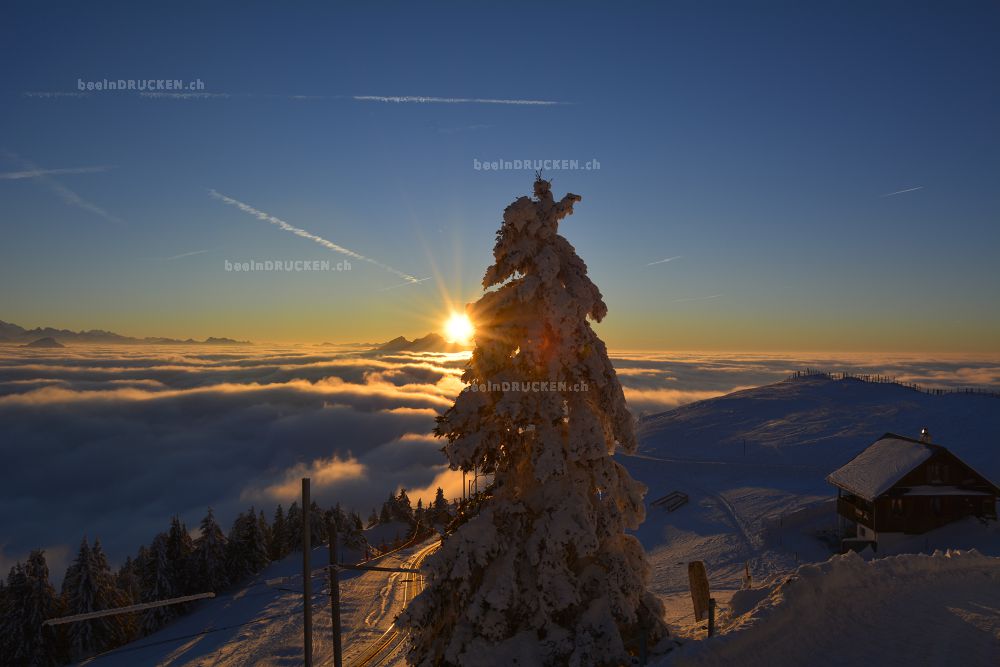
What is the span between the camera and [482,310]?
14.6m

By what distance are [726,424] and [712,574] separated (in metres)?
63.1

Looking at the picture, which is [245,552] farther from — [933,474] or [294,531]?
[933,474]

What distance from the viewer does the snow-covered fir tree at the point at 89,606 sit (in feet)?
167

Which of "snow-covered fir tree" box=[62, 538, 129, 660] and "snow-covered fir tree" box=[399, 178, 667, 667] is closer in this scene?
"snow-covered fir tree" box=[399, 178, 667, 667]

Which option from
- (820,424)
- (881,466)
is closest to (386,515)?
(820,424)

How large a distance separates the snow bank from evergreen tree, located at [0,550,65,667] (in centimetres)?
5921

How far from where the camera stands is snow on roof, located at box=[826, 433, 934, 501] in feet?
122

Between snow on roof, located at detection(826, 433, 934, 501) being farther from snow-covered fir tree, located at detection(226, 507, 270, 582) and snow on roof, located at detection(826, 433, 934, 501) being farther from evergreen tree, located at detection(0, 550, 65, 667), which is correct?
evergreen tree, located at detection(0, 550, 65, 667)

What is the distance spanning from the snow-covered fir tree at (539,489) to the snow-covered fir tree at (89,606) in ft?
179

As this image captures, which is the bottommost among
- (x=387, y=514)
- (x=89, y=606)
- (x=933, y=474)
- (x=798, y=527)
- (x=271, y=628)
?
(x=387, y=514)

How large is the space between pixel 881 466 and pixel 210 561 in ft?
221

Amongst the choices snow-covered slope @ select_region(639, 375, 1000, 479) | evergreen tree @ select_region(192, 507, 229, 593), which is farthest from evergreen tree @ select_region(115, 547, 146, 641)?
snow-covered slope @ select_region(639, 375, 1000, 479)

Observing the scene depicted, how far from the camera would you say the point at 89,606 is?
51125 millimetres

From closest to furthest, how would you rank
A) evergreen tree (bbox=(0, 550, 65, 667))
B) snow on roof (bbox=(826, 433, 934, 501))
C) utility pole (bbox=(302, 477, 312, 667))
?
1. utility pole (bbox=(302, 477, 312, 667))
2. snow on roof (bbox=(826, 433, 934, 501))
3. evergreen tree (bbox=(0, 550, 65, 667))
